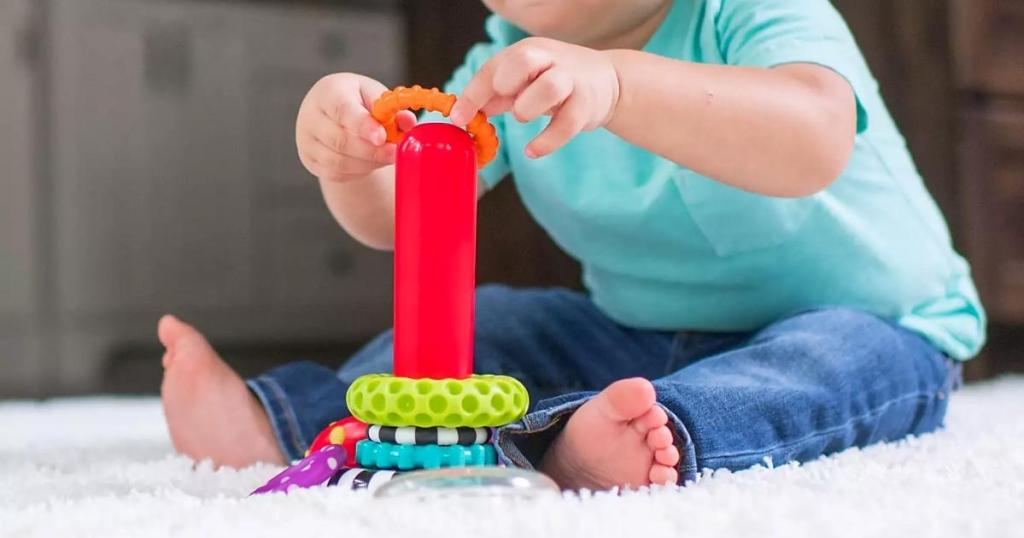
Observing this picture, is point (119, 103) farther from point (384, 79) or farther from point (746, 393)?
point (746, 393)

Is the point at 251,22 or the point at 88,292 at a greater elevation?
the point at 251,22

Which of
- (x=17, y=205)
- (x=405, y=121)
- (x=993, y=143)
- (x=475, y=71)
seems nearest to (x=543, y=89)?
(x=405, y=121)

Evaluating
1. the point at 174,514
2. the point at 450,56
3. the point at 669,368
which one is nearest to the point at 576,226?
the point at 669,368

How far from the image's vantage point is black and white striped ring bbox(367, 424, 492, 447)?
0.53 m

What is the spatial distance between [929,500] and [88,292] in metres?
1.45

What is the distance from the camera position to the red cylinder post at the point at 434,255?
54cm

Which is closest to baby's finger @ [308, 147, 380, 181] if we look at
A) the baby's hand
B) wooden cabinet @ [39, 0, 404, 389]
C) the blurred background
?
the baby's hand

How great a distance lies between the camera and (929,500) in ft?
1.65

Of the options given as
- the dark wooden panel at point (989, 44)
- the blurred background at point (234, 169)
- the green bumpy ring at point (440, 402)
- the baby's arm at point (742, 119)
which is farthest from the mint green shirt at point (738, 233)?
the dark wooden panel at point (989, 44)

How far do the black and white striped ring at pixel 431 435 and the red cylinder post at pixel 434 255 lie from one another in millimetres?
26

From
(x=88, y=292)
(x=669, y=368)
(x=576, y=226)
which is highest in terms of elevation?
(x=576, y=226)

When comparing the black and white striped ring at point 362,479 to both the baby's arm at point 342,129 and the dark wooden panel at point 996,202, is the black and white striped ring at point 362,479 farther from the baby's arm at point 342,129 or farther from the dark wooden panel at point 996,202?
the dark wooden panel at point 996,202

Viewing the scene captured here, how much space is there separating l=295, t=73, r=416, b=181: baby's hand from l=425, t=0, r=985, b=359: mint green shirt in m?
0.27

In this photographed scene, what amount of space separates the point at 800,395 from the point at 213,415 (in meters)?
0.40
